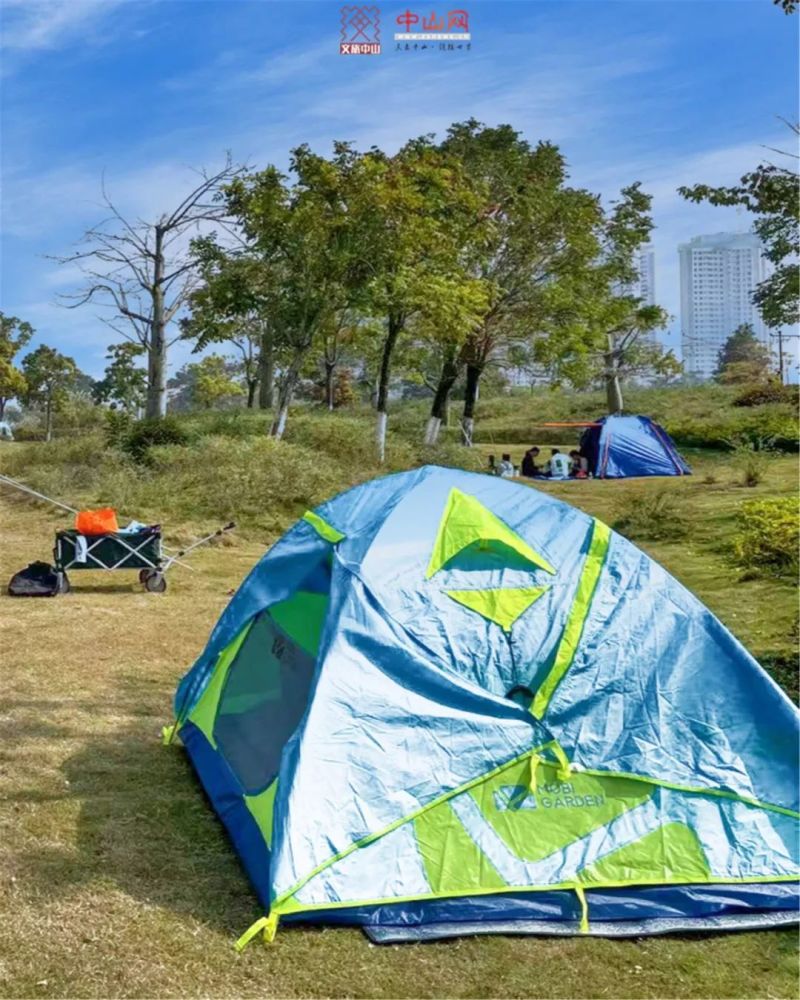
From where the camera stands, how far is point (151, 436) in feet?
56.7

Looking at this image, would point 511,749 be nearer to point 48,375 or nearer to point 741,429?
point 741,429

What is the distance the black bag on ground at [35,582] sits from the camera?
9.22 metres

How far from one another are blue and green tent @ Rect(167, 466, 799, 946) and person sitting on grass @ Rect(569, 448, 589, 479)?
15421mm

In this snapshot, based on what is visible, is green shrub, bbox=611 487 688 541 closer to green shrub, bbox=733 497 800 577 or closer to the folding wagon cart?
green shrub, bbox=733 497 800 577

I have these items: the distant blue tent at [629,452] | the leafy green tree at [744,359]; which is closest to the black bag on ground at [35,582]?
the distant blue tent at [629,452]

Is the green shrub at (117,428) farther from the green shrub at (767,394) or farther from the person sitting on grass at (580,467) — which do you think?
the green shrub at (767,394)

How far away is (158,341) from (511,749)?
59.6 feet

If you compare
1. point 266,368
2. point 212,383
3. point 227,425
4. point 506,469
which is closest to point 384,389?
point 506,469

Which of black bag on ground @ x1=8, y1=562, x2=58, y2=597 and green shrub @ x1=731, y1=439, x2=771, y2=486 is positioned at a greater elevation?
green shrub @ x1=731, y1=439, x2=771, y2=486

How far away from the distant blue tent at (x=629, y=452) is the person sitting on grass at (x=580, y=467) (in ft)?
0.54

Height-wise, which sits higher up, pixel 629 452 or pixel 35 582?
pixel 629 452

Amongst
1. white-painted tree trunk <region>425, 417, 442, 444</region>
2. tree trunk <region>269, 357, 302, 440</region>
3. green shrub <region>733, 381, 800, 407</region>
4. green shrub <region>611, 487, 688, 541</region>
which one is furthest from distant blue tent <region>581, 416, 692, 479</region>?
green shrub <region>733, 381, 800, 407</region>

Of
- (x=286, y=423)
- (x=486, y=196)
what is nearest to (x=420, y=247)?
(x=486, y=196)

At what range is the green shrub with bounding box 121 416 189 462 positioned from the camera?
672 inches
